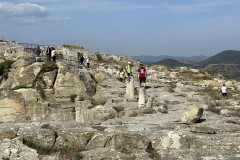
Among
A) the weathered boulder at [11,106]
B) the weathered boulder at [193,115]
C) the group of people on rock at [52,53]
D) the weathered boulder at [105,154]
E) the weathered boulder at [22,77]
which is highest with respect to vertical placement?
the group of people on rock at [52,53]

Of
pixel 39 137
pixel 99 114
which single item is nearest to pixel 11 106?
pixel 99 114

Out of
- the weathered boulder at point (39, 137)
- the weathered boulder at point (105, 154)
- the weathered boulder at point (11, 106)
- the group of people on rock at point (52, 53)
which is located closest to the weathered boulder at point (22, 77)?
the weathered boulder at point (11, 106)

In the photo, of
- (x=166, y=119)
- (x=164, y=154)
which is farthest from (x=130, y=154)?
(x=166, y=119)

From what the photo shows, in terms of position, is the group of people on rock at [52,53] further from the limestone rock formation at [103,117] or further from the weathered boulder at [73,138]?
the weathered boulder at [73,138]

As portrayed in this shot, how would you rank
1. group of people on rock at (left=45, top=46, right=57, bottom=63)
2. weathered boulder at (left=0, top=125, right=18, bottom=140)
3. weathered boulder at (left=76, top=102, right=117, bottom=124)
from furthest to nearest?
group of people on rock at (left=45, top=46, right=57, bottom=63), weathered boulder at (left=76, top=102, right=117, bottom=124), weathered boulder at (left=0, top=125, right=18, bottom=140)

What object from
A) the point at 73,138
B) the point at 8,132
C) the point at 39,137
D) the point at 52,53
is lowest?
the point at 73,138

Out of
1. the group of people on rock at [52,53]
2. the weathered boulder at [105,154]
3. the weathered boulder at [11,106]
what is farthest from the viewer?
the group of people on rock at [52,53]

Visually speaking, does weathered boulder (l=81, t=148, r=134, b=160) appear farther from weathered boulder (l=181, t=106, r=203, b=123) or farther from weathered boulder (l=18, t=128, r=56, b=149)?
weathered boulder (l=181, t=106, r=203, b=123)

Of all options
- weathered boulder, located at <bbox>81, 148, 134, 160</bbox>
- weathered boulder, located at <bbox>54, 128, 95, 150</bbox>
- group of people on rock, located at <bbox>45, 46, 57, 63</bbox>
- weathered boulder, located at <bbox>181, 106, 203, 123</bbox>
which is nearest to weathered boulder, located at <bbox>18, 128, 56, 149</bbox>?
weathered boulder, located at <bbox>54, 128, 95, 150</bbox>

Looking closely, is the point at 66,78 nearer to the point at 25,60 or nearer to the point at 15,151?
the point at 25,60

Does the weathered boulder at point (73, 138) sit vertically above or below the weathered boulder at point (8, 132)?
below

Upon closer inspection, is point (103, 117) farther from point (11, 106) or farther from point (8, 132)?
point (11, 106)

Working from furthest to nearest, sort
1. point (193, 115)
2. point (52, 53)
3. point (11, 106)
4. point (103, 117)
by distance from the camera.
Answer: point (52, 53)
point (11, 106)
point (103, 117)
point (193, 115)

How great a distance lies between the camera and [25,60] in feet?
68.3
